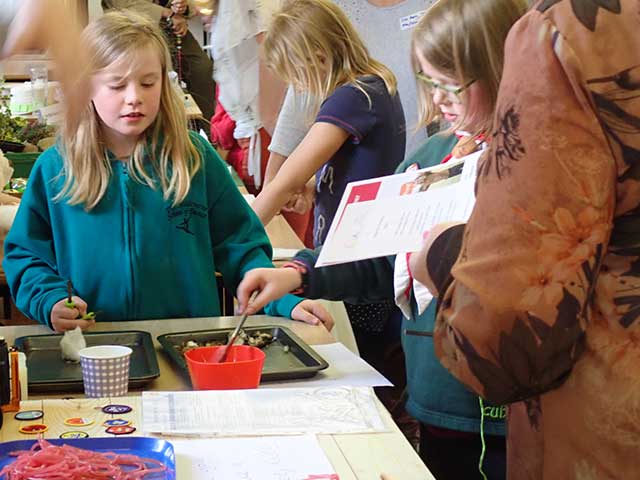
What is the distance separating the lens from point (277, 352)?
6.17ft

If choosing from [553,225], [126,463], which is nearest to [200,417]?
[126,463]

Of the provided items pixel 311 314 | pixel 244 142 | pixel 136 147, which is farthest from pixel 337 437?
pixel 244 142

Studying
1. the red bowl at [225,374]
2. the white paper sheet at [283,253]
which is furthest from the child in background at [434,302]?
the white paper sheet at [283,253]

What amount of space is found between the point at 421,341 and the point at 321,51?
4.26ft

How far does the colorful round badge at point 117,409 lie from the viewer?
1424mm

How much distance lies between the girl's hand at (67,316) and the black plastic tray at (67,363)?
0.22 feet

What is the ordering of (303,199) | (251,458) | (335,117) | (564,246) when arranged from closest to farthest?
1. (564,246)
2. (251,458)
3. (335,117)
4. (303,199)

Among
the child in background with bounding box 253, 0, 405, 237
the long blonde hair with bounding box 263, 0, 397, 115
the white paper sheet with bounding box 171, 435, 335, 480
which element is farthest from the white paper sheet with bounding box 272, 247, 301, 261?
the white paper sheet with bounding box 171, 435, 335, 480

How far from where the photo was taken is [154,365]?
5.66ft

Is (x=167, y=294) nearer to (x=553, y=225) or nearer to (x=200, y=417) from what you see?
(x=200, y=417)

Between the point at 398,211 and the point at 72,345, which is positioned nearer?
the point at 398,211

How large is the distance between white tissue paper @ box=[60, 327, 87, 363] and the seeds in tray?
0.19 metres

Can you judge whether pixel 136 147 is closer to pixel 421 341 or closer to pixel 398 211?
pixel 421 341

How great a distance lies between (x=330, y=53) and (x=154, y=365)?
1379 millimetres
